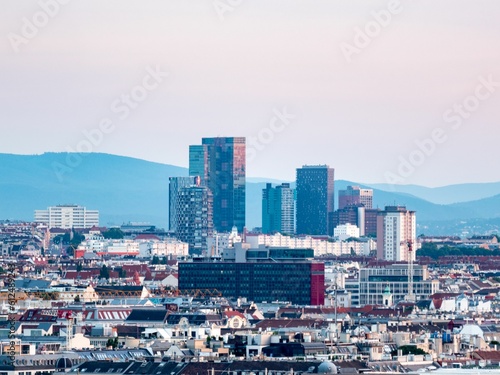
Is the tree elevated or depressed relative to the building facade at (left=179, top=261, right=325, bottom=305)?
elevated

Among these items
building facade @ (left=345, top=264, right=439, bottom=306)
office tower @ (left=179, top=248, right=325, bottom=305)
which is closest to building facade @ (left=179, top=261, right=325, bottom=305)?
office tower @ (left=179, top=248, right=325, bottom=305)

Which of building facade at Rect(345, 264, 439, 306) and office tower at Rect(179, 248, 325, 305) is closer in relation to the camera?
office tower at Rect(179, 248, 325, 305)

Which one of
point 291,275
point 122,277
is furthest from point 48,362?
point 122,277

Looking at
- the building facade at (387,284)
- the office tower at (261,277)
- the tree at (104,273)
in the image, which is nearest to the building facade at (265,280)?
the office tower at (261,277)

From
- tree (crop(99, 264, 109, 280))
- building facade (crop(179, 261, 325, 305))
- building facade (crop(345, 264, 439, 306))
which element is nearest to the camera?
building facade (crop(179, 261, 325, 305))

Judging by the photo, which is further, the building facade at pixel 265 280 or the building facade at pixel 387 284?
the building facade at pixel 387 284

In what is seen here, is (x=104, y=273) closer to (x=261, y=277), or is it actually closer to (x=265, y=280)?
(x=261, y=277)

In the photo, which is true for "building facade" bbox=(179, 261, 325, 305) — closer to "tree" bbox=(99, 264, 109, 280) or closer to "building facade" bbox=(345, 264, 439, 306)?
"building facade" bbox=(345, 264, 439, 306)

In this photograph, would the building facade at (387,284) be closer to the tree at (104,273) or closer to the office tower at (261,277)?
the office tower at (261,277)

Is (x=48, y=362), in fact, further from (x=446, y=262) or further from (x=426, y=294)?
(x=446, y=262)

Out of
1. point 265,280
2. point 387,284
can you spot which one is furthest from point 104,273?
point 265,280

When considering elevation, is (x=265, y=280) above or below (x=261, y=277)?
below
